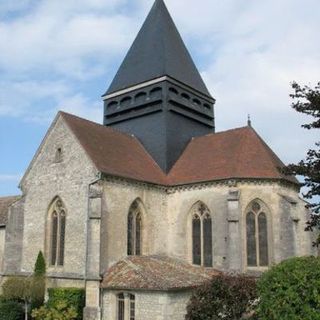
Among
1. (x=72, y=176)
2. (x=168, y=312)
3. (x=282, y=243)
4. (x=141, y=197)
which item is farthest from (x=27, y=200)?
(x=282, y=243)

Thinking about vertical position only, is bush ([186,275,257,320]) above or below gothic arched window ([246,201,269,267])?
below

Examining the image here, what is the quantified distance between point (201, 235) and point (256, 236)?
111 inches

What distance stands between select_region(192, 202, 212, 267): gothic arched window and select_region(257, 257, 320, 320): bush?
32.0ft

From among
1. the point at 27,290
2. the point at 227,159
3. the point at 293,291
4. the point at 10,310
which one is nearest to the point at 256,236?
the point at 227,159

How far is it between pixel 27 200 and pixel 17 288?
197 inches

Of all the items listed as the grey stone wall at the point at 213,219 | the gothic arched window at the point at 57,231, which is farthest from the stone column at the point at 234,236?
the gothic arched window at the point at 57,231

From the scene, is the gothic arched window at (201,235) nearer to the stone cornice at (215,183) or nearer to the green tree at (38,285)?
the stone cornice at (215,183)

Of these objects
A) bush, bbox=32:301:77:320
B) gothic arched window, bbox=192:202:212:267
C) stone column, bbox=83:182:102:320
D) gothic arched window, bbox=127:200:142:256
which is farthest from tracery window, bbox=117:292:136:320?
gothic arched window, bbox=192:202:212:267

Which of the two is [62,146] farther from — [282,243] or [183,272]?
[282,243]

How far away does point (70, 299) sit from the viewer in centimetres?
1888

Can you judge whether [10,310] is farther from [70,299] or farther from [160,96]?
[160,96]

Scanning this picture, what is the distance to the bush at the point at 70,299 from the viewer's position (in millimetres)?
18781

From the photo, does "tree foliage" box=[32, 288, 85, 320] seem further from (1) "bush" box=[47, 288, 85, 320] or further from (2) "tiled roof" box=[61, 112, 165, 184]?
(2) "tiled roof" box=[61, 112, 165, 184]

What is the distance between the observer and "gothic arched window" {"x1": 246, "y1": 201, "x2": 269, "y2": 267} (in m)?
21.1
